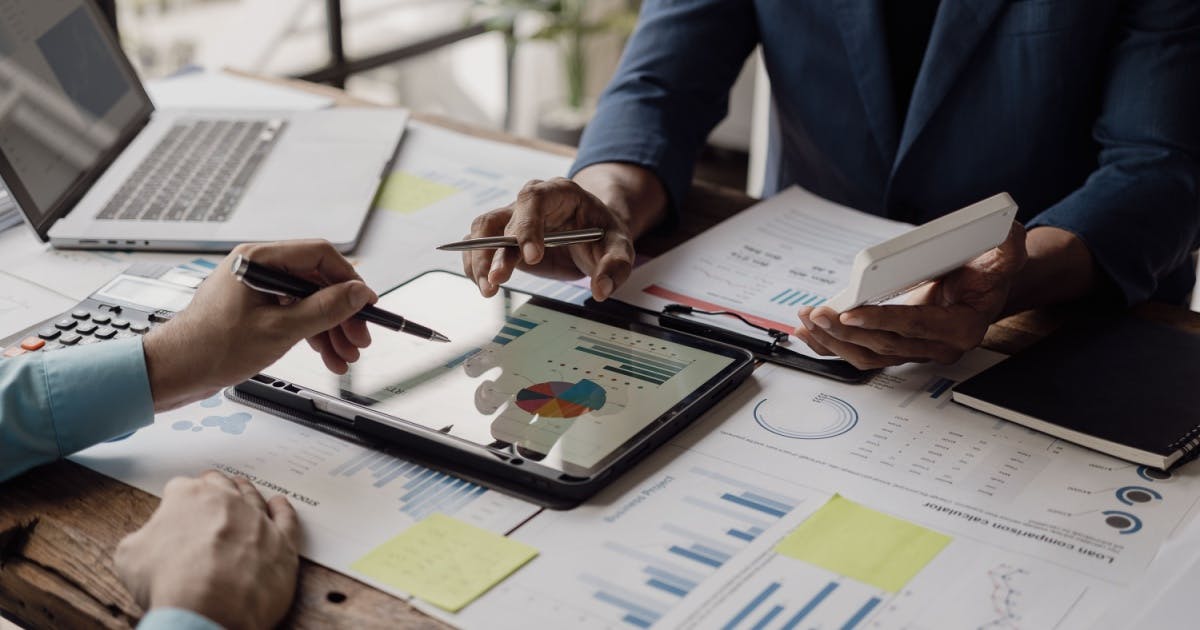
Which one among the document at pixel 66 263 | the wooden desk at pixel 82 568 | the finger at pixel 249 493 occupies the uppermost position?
the finger at pixel 249 493

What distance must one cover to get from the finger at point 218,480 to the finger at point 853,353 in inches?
21.2

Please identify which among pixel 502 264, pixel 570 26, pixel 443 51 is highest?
pixel 502 264

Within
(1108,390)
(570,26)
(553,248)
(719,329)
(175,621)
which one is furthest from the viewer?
(570,26)

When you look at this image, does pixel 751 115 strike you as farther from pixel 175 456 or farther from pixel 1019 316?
pixel 175 456

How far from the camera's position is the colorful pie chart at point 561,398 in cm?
96

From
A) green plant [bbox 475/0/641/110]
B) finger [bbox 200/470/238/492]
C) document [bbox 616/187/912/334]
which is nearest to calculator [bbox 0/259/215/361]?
finger [bbox 200/470/238/492]

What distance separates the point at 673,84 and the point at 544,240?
0.48 metres

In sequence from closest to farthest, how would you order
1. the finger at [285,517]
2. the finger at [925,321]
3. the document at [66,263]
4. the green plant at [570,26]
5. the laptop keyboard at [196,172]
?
the finger at [285,517], the finger at [925,321], the document at [66,263], the laptop keyboard at [196,172], the green plant at [570,26]

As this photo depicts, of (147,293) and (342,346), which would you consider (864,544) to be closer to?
(342,346)

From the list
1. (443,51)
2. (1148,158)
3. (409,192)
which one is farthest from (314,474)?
(443,51)

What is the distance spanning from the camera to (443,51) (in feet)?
13.8

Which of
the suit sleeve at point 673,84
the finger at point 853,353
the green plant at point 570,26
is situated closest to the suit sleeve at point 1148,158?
the finger at point 853,353

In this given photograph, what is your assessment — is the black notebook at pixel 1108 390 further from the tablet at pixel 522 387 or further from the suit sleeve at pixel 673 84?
the suit sleeve at pixel 673 84

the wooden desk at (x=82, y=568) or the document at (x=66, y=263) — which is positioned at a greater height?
the document at (x=66, y=263)
